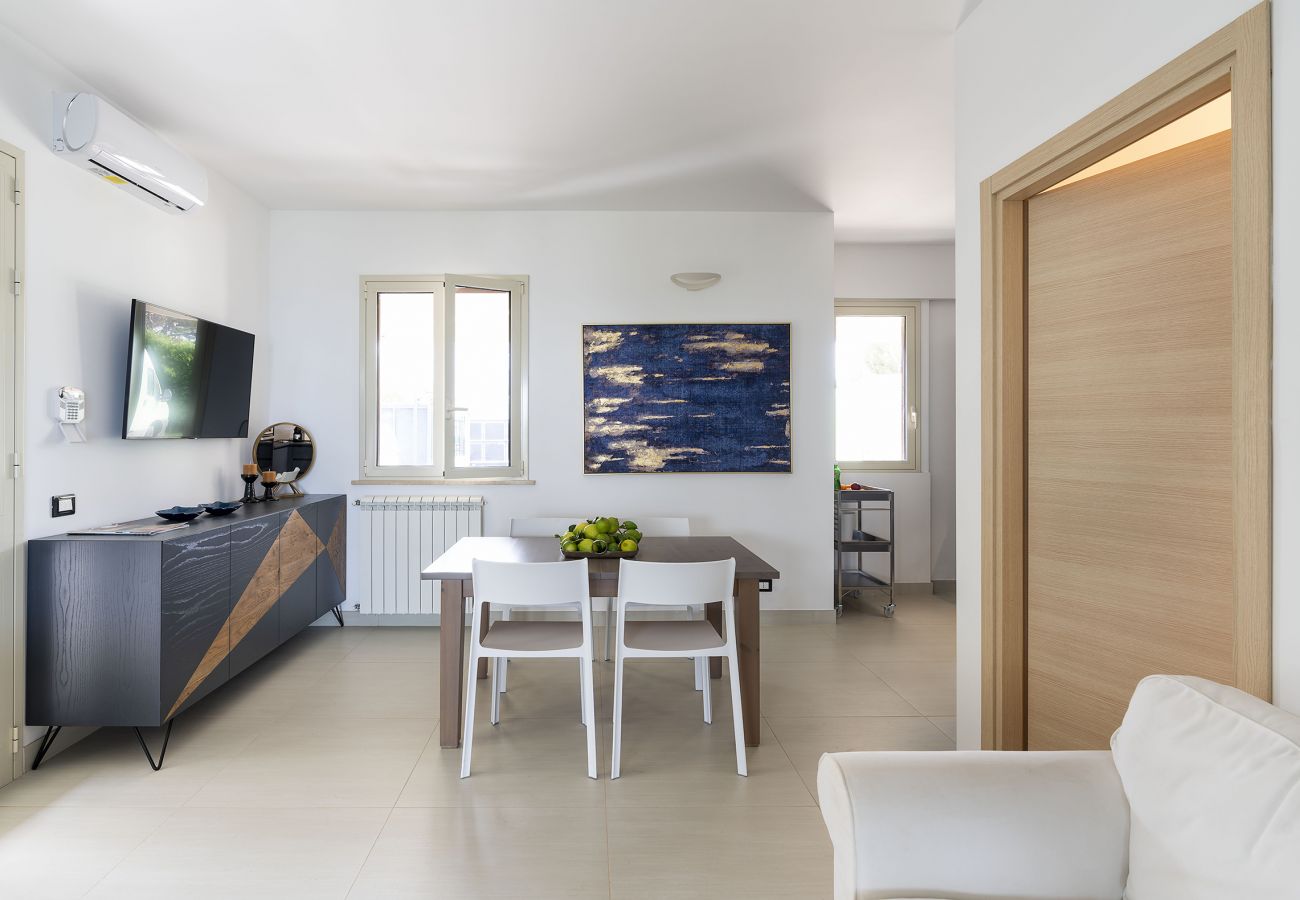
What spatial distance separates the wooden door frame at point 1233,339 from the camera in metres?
1.42

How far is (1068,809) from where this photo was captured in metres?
1.31

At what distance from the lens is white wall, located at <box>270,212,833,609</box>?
15.9ft

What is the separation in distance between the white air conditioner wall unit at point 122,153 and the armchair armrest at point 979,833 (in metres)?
3.48

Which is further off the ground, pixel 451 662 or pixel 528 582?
pixel 528 582

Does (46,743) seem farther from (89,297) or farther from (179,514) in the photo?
(89,297)

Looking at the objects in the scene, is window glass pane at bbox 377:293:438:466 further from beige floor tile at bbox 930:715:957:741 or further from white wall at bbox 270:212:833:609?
beige floor tile at bbox 930:715:957:741

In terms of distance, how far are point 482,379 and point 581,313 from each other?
812 millimetres

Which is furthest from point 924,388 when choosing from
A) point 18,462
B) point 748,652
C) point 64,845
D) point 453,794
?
point 64,845

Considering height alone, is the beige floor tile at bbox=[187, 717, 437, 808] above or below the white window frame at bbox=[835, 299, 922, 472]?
below

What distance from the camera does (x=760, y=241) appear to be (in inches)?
195

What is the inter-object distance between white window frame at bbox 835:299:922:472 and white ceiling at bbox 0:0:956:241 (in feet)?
4.48

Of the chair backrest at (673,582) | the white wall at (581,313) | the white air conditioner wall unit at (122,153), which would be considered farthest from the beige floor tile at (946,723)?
the white air conditioner wall unit at (122,153)

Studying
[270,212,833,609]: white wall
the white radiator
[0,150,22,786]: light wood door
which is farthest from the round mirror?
[0,150,22,786]: light wood door

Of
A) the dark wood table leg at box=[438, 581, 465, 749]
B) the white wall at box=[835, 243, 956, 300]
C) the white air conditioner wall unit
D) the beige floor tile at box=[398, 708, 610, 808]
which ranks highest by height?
the white wall at box=[835, 243, 956, 300]
